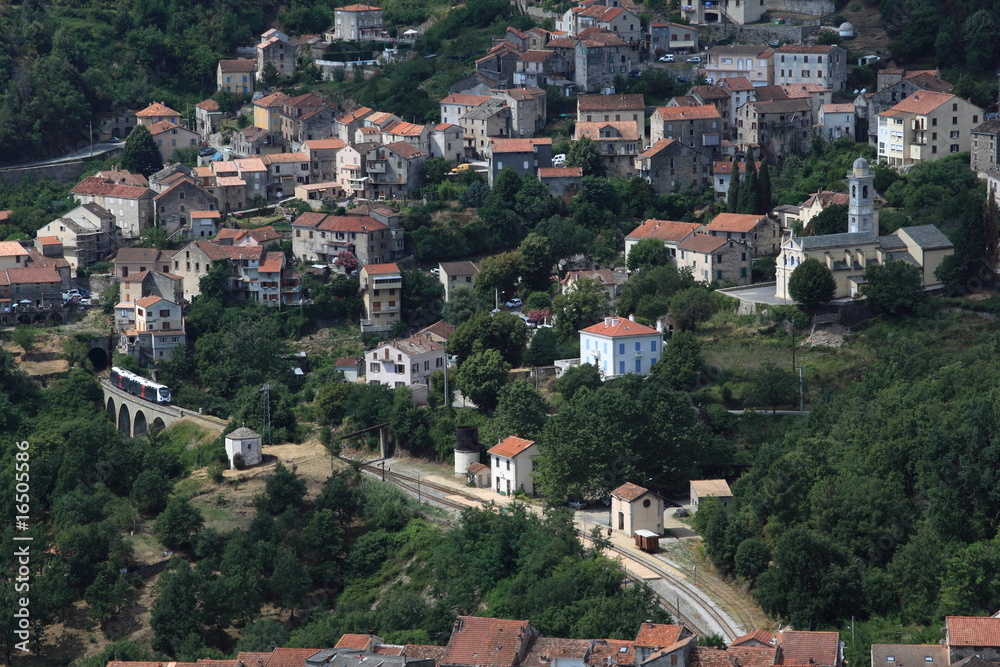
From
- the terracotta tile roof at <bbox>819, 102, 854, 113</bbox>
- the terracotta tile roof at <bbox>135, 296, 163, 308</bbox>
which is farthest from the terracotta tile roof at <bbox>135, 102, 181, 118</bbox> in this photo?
the terracotta tile roof at <bbox>819, 102, 854, 113</bbox>

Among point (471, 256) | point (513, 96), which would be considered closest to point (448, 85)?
point (513, 96)

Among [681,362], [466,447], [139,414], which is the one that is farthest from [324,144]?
[681,362]

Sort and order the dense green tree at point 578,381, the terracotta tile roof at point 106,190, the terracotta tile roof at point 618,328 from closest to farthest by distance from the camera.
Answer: the dense green tree at point 578,381
the terracotta tile roof at point 618,328
the terracotta tile roof at point 106,190

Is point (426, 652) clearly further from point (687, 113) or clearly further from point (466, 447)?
point (687, 113)

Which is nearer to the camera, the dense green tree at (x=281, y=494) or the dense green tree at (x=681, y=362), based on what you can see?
the dense green tree at (x=281, y=494)

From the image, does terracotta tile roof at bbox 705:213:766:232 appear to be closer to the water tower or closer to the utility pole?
the utility pole

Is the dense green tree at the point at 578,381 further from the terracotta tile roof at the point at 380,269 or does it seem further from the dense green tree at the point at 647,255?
the terracotta tile roof at the point at 380,269

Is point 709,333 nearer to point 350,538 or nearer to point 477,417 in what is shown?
point 477,417

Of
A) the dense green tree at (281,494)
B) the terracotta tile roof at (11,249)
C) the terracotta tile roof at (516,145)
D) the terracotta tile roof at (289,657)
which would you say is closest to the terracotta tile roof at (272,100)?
the terracotta tile roof at (516,145)
